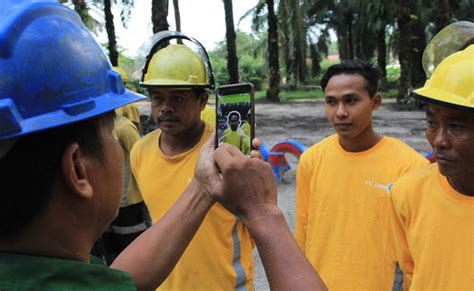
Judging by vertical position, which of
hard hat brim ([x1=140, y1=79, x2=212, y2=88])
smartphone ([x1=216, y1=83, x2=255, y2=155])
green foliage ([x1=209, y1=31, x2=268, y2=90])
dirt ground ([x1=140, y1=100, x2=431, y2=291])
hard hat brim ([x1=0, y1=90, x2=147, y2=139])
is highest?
green foliage ([x1=209, y1=31, x2=268, y2=90])

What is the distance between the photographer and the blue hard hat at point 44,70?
1002 millimetres

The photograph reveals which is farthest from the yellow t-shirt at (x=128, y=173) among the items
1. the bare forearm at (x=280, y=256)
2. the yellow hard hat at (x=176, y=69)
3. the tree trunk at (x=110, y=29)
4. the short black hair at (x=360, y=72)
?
the tree trunk at (x=110, y=29)

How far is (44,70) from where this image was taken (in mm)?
1050

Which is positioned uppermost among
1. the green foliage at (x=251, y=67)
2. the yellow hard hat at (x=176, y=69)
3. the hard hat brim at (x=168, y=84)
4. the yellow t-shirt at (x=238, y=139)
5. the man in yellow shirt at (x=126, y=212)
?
the green foliage at (x=251, y=67)

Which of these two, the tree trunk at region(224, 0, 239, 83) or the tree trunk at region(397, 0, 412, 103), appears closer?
the tree trunk at region(397, 0, 412, 103)

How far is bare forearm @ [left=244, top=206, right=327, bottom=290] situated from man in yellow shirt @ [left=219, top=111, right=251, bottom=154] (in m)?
0.61

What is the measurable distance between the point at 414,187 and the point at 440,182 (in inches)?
4.6

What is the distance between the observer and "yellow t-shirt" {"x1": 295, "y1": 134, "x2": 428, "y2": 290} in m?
2.71

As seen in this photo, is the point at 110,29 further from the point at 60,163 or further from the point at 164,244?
the point at 60,163

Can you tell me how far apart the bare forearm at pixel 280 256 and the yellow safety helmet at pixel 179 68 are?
1.59 metres

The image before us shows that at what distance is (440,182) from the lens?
6.93ft

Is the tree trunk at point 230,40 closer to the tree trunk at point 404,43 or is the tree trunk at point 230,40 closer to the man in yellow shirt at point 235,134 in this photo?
the tree trunk at point 404,43

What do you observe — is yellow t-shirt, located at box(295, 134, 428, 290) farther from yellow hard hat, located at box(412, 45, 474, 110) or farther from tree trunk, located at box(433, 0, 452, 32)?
tree trunk, located at box(433, 0, 452, 32)

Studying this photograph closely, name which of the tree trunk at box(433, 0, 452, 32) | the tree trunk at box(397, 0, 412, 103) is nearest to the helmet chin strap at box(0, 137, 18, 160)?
the tree trunk at box(433, 0, 452, 32)
